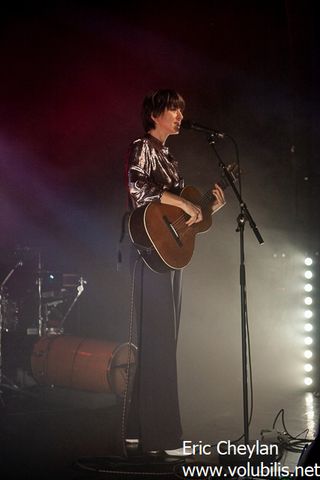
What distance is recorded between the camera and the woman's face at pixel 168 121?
305cm

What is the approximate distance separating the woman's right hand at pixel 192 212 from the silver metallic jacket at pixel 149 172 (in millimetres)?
135

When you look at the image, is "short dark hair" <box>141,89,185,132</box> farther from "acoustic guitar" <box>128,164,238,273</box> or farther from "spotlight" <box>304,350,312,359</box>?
"spotlight" <box>304,350,312,359</box>

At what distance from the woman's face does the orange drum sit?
78.6 inches

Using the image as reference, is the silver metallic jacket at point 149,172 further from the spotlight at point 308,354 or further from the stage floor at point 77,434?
the spotlight at point 308,354

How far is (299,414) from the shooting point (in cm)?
396

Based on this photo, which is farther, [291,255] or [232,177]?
[291,255]

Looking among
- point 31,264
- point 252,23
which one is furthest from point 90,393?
point 252,23

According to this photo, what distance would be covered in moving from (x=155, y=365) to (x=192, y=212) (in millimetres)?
832

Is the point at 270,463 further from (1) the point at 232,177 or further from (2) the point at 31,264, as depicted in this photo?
(2) the point at 31,264

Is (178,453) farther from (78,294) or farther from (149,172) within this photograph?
(78,294)

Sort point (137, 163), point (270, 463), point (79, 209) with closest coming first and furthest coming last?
point (270, 463), point (137, 163), point (79, 209)

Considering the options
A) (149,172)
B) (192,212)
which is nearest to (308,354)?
(192,212)

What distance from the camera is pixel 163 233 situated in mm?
2869

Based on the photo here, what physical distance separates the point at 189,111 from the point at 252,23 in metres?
1.08
